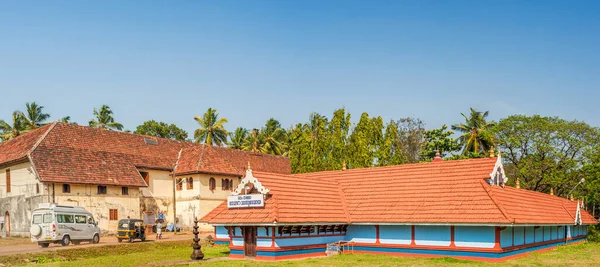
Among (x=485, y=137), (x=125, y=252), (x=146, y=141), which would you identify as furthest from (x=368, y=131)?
(x=125, y=252)

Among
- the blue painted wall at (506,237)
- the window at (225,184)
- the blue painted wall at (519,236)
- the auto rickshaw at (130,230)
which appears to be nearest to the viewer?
the blue painted wall at (506,237)

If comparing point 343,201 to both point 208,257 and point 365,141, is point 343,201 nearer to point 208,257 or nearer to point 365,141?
point 208,257

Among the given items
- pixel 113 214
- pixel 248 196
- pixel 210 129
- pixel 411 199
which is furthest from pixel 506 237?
pixel 210 129

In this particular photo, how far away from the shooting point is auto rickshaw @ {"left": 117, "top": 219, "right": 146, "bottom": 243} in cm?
3431

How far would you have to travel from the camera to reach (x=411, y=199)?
1113 inches

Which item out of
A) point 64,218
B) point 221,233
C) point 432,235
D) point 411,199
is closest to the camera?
point 432,235

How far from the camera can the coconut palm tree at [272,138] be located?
3058 inches

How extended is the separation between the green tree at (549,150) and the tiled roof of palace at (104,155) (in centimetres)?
2567

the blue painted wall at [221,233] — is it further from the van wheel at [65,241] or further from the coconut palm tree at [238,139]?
the coconut palm tree at [238,139]

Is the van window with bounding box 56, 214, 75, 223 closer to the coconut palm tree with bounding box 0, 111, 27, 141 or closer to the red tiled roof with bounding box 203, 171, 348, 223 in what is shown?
the red tiled roof with bounding box 203, 171, 348, 223

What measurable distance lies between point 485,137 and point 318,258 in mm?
34348

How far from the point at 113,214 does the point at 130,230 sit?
690 cm

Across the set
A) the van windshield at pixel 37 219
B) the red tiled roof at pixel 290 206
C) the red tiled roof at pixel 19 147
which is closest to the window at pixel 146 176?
the red tiled roof at pixel 19 147

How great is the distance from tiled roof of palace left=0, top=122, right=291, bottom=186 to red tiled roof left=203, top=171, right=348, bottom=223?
1392 centimetres
